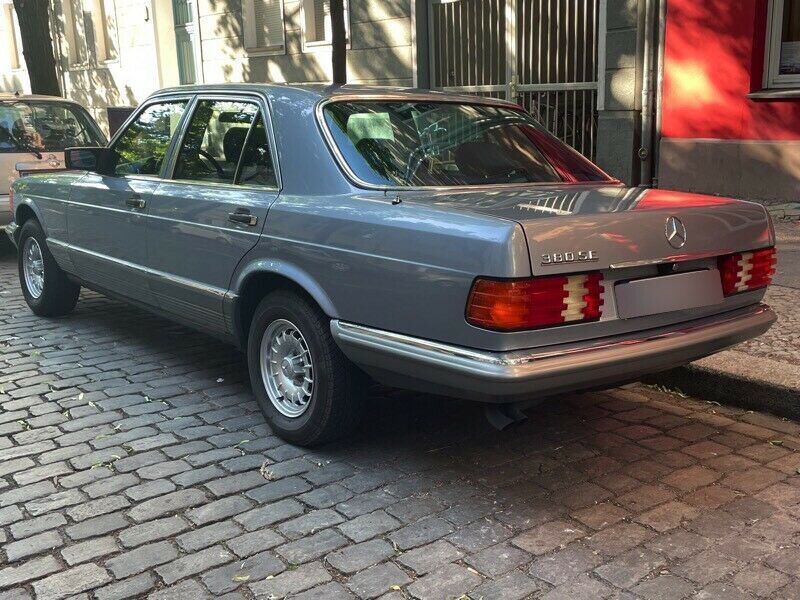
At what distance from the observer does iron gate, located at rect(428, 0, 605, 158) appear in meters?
10.8

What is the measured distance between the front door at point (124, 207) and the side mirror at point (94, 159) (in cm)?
5

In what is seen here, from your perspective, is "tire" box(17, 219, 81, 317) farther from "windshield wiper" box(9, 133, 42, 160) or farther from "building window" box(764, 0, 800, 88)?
"building window" box(764, 0, 800, 88)

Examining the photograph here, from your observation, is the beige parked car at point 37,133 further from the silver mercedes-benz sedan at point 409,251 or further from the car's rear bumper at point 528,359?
the car's rear bumper at point 528,359

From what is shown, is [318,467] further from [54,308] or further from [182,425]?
[54,308]

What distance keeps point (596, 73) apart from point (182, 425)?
7835mm

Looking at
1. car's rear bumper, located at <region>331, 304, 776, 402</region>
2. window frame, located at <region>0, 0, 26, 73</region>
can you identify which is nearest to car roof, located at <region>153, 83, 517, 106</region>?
car's rear bumper, located at <region>331, 304, 776, 402</region>

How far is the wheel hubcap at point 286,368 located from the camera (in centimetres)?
410

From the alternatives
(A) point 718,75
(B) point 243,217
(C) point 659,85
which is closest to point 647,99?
(C) point 659,85

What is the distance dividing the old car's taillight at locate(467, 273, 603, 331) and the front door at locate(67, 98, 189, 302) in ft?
8.45

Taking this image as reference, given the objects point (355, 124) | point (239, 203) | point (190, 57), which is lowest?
point (239, 203)

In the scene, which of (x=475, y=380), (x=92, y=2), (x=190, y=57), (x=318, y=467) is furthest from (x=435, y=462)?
(x=92, y=2)

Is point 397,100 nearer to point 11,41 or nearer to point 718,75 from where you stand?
point 718,75

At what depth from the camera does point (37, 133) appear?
922 cm

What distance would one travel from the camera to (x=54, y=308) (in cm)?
674
